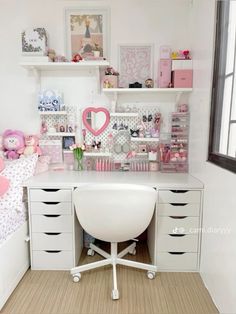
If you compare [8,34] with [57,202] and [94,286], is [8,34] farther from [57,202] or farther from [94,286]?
[94,286]

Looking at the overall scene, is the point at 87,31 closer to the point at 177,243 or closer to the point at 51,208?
the point at 51,208

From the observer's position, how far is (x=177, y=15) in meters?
2.33

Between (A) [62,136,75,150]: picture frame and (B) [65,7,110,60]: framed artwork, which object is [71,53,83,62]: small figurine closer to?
(B) [65,7,110,60]: framed artwork

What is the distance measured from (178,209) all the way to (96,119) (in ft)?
3.79

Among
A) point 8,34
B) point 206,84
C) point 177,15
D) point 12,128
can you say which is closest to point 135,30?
point 177,15

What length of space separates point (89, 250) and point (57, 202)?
1.97 ft

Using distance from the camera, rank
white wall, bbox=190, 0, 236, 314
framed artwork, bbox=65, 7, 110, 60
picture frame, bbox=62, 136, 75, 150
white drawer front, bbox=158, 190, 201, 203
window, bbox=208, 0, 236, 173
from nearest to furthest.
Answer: white wall, bbox=190, 0, 236, 314 → window, bbox=208, 0, 236, 173 → white drawer front, bbox=158, 190, 201, 203 → framed artwork, bbox=65, 7, 110, 60 → picture frame, bbox=62, 136, 75, 150

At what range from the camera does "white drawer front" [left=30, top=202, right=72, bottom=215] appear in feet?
6.35

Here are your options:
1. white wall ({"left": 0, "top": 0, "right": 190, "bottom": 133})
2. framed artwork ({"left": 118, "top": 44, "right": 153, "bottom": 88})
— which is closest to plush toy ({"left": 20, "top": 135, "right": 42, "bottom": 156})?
white wall ({"left": 0, "top": 0, "right": 190, "bottom": 133})

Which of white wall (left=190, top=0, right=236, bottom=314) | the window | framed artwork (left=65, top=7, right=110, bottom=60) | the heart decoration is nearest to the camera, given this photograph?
white wall (left=190, top=0, right=236, bottom=314)

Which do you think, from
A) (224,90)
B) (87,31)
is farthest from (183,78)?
(87,31)

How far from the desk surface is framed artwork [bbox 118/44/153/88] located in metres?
0.93

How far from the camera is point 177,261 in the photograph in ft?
6.44

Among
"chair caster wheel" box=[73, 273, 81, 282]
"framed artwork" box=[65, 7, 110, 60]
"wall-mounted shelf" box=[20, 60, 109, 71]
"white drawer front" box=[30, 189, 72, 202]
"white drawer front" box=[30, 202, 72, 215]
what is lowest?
"chair caster wheel" box=[73, 273, 81, 282]
